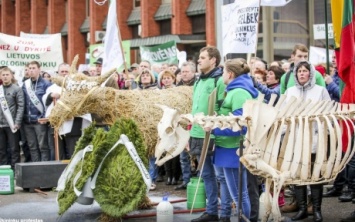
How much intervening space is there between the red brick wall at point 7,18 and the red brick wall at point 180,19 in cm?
2244

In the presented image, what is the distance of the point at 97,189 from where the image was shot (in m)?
8.38

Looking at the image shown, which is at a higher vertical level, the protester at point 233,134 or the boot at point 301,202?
the protester at point 233,134

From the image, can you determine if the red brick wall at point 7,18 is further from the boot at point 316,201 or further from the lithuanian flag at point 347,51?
the boot at point 316,201

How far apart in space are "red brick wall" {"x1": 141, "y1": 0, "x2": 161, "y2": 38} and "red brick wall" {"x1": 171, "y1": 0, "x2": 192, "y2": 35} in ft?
7.40

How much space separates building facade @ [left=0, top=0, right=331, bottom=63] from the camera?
2411cm

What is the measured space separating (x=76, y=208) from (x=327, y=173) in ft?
13.0

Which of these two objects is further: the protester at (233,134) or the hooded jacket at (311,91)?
the hooded jacket at (311,91)

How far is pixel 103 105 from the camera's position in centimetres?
909

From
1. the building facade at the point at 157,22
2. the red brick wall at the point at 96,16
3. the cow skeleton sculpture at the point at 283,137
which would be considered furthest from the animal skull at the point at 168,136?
the red brick wall at the point at 96,16

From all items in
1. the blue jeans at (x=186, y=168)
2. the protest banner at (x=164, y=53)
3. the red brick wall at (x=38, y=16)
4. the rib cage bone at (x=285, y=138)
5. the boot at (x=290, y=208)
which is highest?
the red brick wall at (x=38, y=16)

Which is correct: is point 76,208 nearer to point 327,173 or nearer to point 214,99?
point 214,99

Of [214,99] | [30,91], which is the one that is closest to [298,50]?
[214,99]

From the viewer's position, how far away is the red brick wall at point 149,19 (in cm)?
3031

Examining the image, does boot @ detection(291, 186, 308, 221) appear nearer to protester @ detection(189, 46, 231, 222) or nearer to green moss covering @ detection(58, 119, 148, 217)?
protester @ detection(189, 46, 231, 222)
